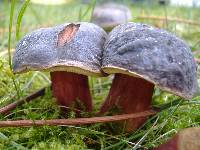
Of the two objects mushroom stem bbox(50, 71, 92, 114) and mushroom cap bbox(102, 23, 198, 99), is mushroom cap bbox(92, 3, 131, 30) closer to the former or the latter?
mushroom stem bbox(50, 71, 92, 114)

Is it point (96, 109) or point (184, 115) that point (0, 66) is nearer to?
point (96, 109)

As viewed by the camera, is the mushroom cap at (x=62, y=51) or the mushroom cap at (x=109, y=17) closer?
the mushroom cap at (x=62, y=51)

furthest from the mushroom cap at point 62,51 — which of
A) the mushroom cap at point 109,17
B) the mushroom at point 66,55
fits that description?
the mushroom cap at point 109,17

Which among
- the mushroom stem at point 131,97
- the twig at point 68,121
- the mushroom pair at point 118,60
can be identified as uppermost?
the mushroom pair at point 118,60

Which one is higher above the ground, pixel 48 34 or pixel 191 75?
pixel 48 34

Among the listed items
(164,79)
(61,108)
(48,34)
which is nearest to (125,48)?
(164,79)

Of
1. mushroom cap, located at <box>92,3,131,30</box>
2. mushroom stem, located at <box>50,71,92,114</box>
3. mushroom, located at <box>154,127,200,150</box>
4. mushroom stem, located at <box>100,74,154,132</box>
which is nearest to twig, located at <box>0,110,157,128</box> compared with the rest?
mushroom stem, located at <box>100,74,154,132</box>

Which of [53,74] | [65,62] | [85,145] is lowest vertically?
[85,145]

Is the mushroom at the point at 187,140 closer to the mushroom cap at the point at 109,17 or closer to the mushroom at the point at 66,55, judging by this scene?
the mushroom at the point at 66,55
